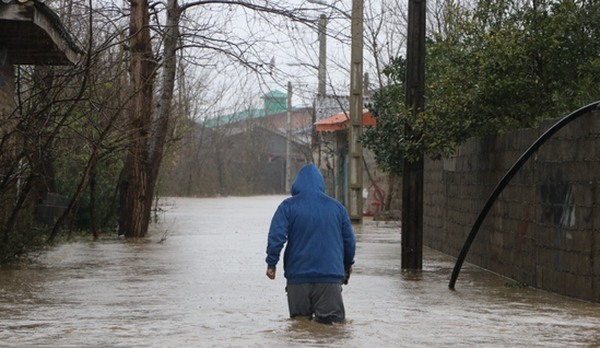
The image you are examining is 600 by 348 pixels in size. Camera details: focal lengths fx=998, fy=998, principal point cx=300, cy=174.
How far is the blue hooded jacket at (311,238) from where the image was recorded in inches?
354

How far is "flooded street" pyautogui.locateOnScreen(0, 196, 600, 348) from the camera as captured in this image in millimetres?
8289

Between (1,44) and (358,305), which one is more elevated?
(1,44)

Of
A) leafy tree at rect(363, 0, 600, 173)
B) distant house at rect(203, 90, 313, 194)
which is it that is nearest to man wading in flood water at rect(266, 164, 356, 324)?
leafy tree at rect(363, 0, 600, 173)

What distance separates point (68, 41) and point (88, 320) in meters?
6.09

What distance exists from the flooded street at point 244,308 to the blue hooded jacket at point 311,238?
1.57 feet

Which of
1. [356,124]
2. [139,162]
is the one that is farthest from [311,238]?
[356,124]

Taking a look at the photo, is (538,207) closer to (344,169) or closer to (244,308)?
(244,308)

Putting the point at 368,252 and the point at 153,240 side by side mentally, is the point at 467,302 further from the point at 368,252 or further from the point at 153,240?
the point at 153,240

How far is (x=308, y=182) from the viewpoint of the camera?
30.8 ft

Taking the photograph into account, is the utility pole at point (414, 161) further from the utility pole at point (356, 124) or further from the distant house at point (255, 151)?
the distant house at point (255, 151)

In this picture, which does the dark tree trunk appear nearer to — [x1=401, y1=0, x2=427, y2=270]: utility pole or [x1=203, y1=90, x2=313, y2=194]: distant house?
[x1=401, y1=0, x2=427, y2=270]: utility pole

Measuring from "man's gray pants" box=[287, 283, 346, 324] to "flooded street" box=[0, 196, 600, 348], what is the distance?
0.12m

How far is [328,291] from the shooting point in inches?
353

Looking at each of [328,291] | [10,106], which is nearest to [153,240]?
Answer: [10,106]
